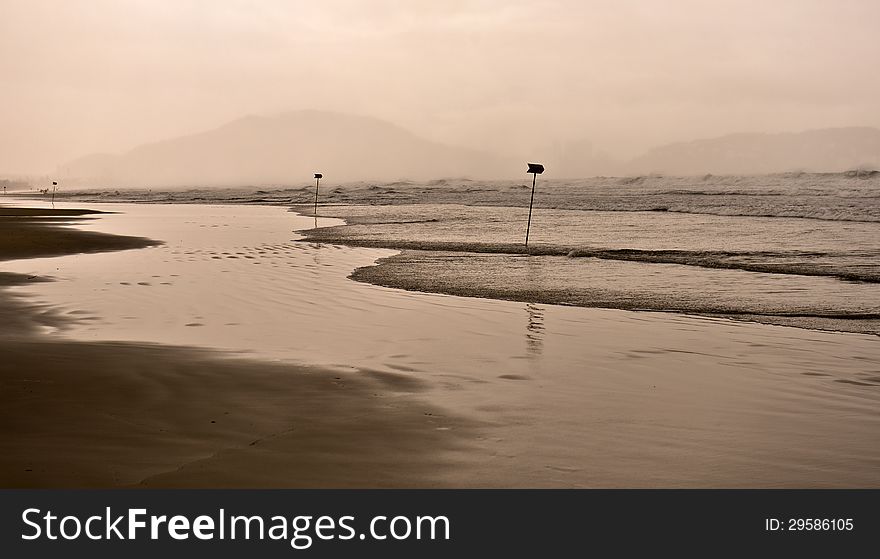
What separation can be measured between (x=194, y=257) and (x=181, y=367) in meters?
13.3

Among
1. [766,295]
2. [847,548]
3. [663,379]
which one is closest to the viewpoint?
[847,548]

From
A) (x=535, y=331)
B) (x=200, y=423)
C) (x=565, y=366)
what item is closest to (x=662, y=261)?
(x=535, y=331)

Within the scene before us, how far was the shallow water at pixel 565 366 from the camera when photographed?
206 inches

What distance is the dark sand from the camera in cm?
477

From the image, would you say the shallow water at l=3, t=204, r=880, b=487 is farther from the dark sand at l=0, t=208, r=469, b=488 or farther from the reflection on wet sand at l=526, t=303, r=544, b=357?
the dark sand at l=0, t=208, r=469, b=488

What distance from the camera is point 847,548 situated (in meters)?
4.01

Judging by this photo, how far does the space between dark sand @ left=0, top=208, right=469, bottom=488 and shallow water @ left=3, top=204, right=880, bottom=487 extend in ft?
1.28

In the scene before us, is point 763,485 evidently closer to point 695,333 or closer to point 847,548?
point 847,548

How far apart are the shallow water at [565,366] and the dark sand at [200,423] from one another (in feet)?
1.28

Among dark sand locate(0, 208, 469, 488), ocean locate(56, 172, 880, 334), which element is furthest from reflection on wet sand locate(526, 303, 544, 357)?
dark sand locate(0, 208, 469, 488)

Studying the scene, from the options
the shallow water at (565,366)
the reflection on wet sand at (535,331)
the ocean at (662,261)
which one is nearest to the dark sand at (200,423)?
the shallow water at (565,366)

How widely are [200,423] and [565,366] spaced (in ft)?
12.8

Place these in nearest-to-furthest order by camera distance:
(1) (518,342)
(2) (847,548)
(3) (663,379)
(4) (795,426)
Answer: (2) (847,548) → (4) (795,426) → (3) (663,379) → (1) (518,342)

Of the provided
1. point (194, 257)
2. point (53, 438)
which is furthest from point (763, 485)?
point (194, 257)
